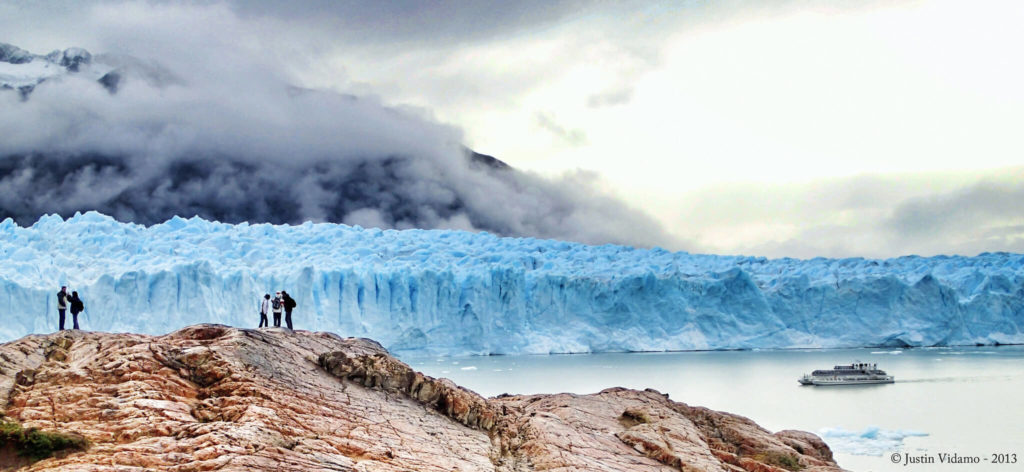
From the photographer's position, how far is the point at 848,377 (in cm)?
2605

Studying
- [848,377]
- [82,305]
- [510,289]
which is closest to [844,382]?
[848,377]

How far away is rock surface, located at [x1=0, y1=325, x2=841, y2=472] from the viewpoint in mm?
5613

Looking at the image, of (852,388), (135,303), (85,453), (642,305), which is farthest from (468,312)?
(85,453)

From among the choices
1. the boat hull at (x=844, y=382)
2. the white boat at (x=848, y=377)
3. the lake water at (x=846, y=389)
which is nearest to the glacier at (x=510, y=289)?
the lake water at (x=846, y=389)

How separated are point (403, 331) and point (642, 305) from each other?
9167mm

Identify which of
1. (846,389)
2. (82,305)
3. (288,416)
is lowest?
(846,389)

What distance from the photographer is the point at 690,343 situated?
34656 mm

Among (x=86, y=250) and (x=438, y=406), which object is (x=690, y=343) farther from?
(x=438, y=406)

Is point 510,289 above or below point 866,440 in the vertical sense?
above

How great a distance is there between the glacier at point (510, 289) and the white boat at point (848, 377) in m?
7.86

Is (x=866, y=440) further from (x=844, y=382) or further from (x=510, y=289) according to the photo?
(x=510, y=289)

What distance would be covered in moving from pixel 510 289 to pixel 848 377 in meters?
11.9

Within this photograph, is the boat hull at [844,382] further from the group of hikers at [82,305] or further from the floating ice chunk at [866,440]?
the group of hikers at [82,305]

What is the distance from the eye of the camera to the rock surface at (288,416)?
5613 millimetres
